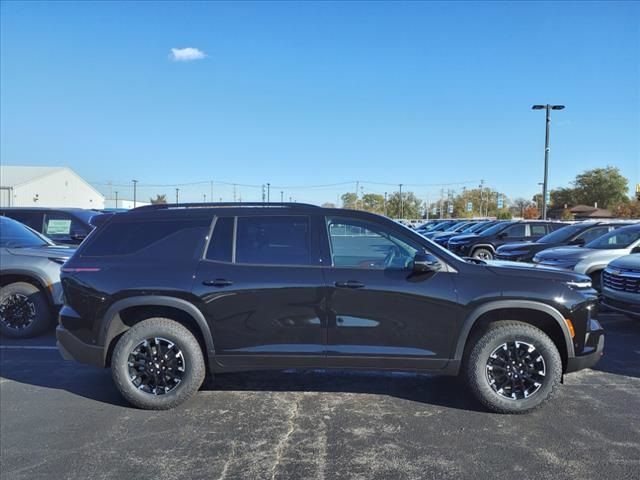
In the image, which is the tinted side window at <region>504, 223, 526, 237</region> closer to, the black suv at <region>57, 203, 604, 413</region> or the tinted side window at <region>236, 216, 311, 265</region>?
the black suv at <region>57, 203, 604, 413</region>

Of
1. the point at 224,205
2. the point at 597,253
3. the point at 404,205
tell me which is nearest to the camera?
the point at 224,205

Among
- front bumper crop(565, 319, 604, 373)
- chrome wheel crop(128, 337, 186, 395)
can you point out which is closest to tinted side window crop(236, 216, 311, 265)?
chrome wheel crop(128, 337, 186, 395)

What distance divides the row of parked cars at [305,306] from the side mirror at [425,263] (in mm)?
12

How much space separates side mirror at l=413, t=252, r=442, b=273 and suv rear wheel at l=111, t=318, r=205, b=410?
6.74 ft

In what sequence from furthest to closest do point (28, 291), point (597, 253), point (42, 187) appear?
point (42, 187) → point (597, 253) → point (28, 291)

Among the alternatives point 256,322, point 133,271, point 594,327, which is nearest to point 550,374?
point 594,327

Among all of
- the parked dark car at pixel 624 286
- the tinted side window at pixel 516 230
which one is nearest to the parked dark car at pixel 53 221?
the parked dark car at pixel 624 286

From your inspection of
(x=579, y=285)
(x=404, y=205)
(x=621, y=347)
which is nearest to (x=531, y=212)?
(x=404, y=205)

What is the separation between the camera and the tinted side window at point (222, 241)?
413 cm

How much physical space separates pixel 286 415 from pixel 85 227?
7.97 m

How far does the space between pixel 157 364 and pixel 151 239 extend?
1.13 meters

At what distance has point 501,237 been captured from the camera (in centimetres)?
1522

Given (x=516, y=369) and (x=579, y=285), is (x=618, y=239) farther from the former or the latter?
(x=516, y=369)

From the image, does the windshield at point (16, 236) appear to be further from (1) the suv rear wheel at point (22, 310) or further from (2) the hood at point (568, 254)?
(2) the hood at point (568, 254)
